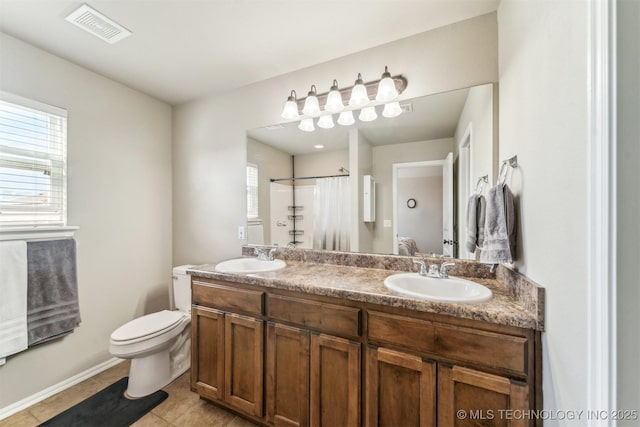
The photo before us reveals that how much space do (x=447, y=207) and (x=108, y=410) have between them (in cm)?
259

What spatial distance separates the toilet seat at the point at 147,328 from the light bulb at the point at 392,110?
2.17m

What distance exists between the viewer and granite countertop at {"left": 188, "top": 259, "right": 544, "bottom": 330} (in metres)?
0.94

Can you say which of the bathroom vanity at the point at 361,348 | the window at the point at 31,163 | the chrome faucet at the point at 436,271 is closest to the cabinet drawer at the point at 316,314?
the bathroom vanity at the point at 361,348

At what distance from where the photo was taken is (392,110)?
1.68m

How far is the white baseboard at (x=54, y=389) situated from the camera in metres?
1.60

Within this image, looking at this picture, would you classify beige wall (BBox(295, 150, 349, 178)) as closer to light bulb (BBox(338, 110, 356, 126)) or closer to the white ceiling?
light bulb (BBox(338, 110, 356, 126))

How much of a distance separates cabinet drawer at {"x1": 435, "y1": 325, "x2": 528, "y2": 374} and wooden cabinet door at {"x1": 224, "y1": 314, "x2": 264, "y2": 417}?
95cm

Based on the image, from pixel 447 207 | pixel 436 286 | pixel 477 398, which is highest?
pixel 447 207

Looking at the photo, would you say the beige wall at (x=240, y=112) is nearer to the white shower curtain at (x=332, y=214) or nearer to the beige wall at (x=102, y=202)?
the beige wall at (x=102, y=202)

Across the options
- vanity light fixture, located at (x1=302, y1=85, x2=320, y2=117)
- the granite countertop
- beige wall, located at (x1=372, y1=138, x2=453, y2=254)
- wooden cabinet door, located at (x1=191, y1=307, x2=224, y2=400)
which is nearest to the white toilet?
wooden cabinet door, located at (x1=191, y1=307, x2=224, y2=400)

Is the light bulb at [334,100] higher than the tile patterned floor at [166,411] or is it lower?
higher

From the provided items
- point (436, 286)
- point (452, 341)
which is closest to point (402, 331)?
point (452, 341)

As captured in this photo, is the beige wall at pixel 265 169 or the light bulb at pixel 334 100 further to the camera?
the beige wall at pixel 265 169
